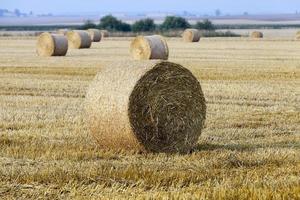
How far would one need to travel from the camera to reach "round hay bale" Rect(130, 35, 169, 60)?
29.4m

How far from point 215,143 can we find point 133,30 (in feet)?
245

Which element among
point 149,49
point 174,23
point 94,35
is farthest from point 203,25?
point 149,49

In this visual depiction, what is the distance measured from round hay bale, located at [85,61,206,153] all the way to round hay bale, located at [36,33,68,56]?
23428 mm

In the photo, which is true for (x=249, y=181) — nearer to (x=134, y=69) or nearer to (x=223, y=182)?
(x=223, y=182)

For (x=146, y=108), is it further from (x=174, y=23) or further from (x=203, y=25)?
(x=203, y=25)

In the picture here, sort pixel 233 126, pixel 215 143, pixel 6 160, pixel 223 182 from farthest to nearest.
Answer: pixel 233 126, pixel 215 143, pixel 6 160, pixel 223 182

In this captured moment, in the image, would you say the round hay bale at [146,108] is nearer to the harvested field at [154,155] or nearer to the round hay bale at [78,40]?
the harvested field at [154,155]

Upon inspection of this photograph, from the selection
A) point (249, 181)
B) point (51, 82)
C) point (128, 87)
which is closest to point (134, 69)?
point (128, 87)

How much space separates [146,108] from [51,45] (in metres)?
24.1

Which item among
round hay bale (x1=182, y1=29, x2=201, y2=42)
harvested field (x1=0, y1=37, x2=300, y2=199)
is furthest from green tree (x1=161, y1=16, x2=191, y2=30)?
harvested field (x1=0, y1=37, x2=300, y2=199)

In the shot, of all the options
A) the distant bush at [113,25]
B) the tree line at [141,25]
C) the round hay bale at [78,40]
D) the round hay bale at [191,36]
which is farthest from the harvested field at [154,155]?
the distant bush at [113,25]

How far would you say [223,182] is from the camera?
26.3ft

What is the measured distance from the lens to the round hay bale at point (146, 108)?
10.1 metres

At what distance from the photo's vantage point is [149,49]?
29.4 meters
